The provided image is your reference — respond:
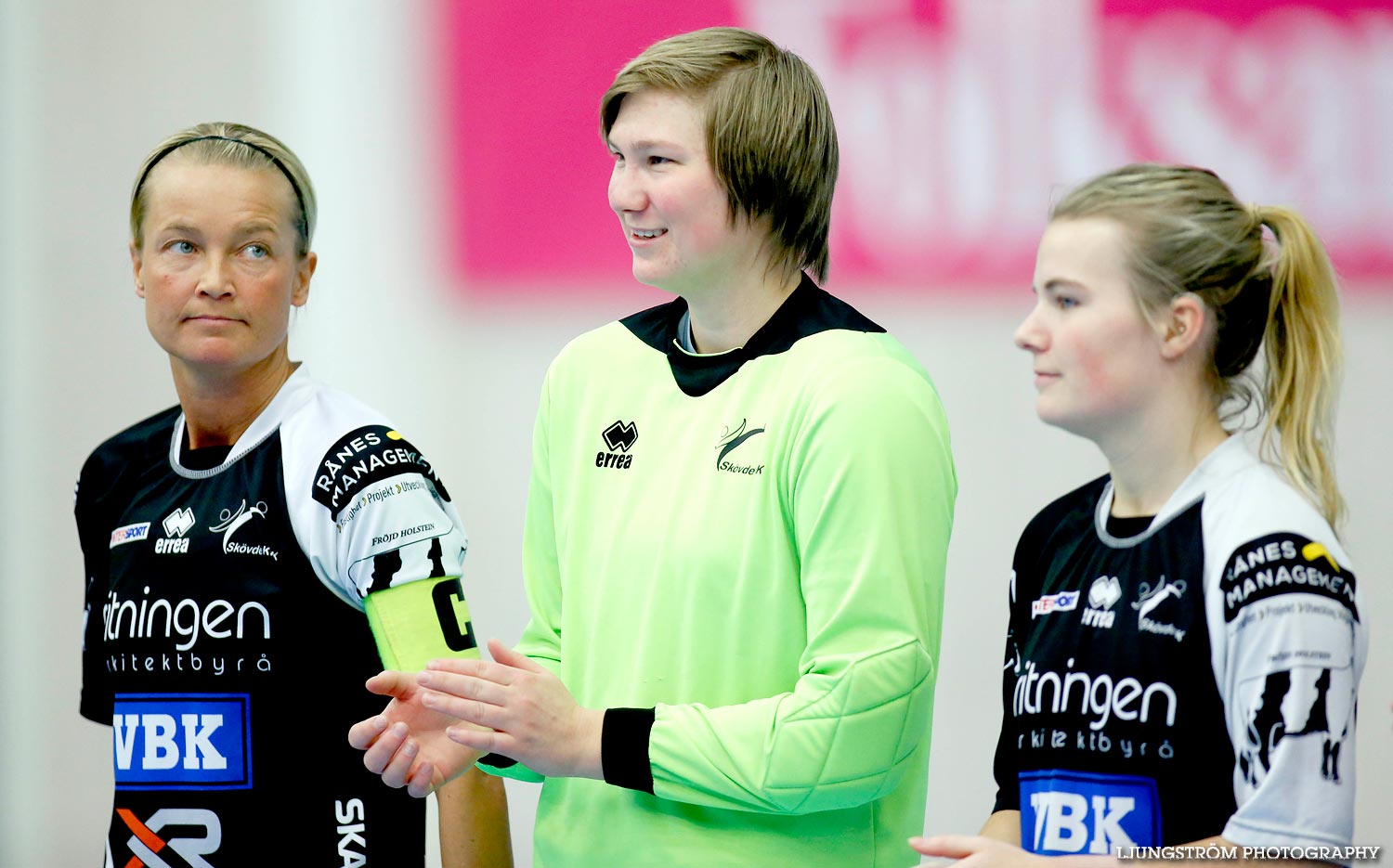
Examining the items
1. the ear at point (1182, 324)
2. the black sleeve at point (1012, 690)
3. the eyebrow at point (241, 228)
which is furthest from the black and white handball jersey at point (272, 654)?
the ear at point (1182, 324)

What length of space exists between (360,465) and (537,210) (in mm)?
1715

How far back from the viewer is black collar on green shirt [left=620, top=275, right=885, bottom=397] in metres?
1.81

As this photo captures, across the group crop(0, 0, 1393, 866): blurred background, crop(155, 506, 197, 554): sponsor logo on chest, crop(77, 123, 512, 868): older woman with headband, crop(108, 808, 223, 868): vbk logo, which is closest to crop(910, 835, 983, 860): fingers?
crop(77, 123, 512, 868): older woman with headband

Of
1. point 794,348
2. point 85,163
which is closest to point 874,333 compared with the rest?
point 794,348

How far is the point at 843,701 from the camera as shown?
5.29 feet

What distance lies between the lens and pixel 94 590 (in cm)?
211

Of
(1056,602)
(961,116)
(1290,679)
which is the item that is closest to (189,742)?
(1056,602)

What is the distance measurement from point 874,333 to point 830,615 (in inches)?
→ 14.6

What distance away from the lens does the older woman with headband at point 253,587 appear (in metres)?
1.90

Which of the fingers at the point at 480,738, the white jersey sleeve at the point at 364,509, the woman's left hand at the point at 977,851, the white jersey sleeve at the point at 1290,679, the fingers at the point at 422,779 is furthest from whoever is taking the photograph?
the white jersey sleeve at the point at 364,509

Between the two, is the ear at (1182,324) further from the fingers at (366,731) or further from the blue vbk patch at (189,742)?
the blue vbk patch at (189,742)

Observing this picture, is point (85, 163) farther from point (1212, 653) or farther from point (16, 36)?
point (1212, 653)

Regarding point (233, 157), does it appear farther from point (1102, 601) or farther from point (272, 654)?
point (1102, 601)

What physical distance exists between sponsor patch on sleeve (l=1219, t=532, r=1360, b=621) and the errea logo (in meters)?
0.77
